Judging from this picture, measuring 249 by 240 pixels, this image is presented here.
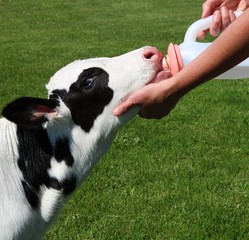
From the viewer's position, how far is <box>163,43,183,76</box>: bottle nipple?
311 centimetres

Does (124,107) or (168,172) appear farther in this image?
(168,172)

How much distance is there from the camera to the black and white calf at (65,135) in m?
3.09

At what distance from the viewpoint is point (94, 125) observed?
124 inches

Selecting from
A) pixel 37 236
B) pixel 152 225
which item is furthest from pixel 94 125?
pixel 152 225

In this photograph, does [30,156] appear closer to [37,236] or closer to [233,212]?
[37,236]

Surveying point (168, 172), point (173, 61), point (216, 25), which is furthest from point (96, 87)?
point (168, 172)

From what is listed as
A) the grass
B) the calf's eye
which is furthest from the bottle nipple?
the grass

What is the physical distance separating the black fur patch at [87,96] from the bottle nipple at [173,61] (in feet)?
1.08

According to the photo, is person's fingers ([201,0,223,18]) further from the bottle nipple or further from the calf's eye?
the calf's eye

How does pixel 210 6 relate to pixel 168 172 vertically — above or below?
above

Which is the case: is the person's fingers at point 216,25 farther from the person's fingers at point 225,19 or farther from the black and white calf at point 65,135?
the black and white calf at point 65,135

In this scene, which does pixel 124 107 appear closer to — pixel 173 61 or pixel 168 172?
pixel 173 61

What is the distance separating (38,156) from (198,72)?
0.96 metres

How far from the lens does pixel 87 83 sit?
10.3ft
